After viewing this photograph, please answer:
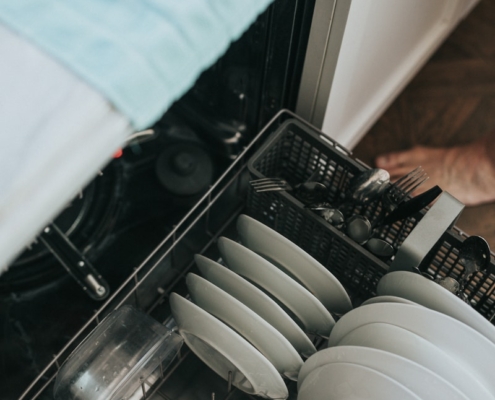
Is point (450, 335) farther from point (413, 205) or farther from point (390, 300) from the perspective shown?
point (413, 205)

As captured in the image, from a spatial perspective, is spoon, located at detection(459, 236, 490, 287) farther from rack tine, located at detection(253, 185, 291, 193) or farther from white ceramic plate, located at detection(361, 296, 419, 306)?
rack tine, located at detection(253, 185, 291, 193)

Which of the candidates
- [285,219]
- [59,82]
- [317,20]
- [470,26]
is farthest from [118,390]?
[470,26]

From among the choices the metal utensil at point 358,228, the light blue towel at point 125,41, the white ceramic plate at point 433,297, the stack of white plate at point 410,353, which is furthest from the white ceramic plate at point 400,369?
the light blue towel at point 125,41

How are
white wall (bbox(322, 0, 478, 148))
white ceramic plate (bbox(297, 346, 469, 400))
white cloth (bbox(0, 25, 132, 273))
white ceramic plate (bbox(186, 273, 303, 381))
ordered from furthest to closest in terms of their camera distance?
white wall (bbox(322, 0, 478, 148)) < white ceramic plate (bbox(186, 273, 303, 381)) < white ceramic plate (bbox(297, 346, 469, 400)) < white cloth (bbox(0, 25, 132, 273))

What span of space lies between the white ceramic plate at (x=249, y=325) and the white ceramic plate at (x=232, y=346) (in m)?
0.03

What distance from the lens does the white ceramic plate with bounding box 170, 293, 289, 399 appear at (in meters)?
0.78

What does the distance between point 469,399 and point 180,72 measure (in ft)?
1.51

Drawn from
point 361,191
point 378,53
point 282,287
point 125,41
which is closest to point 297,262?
point 282,287

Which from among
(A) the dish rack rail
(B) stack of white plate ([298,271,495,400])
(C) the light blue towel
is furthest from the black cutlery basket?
(C) the light blue towel

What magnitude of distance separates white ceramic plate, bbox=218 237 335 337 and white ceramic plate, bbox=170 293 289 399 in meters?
0.09

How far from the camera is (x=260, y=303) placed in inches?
32.2

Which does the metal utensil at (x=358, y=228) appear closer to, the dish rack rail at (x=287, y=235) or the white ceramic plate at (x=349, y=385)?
the dish rack rail at (x=287, y=235)

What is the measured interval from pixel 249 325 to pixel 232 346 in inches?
1.3

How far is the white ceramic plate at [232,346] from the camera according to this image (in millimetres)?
779
